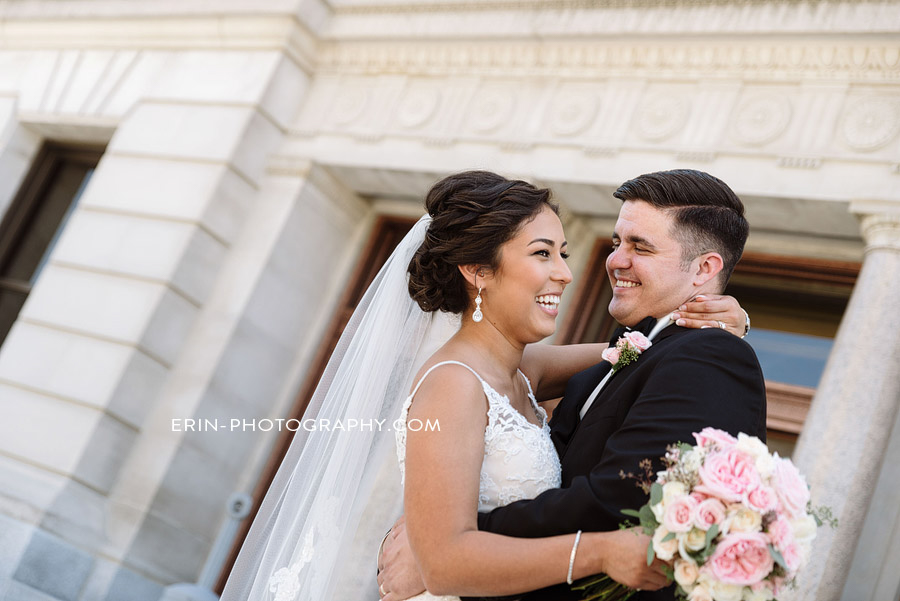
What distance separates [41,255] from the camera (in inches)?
355

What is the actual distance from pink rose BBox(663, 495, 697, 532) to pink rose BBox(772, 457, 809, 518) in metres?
0.23

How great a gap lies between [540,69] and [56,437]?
4522mm

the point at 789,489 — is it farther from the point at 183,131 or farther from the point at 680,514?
the point at 183,131

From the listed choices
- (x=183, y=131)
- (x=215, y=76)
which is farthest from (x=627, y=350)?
(x=215, y=76)

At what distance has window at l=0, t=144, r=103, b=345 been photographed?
8.88m

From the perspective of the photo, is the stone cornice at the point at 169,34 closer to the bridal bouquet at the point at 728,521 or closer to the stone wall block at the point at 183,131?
the stone wall block at the point at 183,131

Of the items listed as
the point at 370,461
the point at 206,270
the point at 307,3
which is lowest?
the point at 370,461

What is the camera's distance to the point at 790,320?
244 inches

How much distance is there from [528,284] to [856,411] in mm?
2550

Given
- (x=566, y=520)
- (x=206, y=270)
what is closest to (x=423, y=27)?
(x=206, y=270)

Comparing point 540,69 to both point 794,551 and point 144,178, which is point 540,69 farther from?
point 794,551

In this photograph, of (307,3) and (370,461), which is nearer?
(370,461)

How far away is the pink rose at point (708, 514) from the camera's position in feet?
7.09

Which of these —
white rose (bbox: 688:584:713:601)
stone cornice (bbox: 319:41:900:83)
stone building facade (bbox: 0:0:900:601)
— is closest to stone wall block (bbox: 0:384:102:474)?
stone building facade (bbox: 0:0:900:601)
